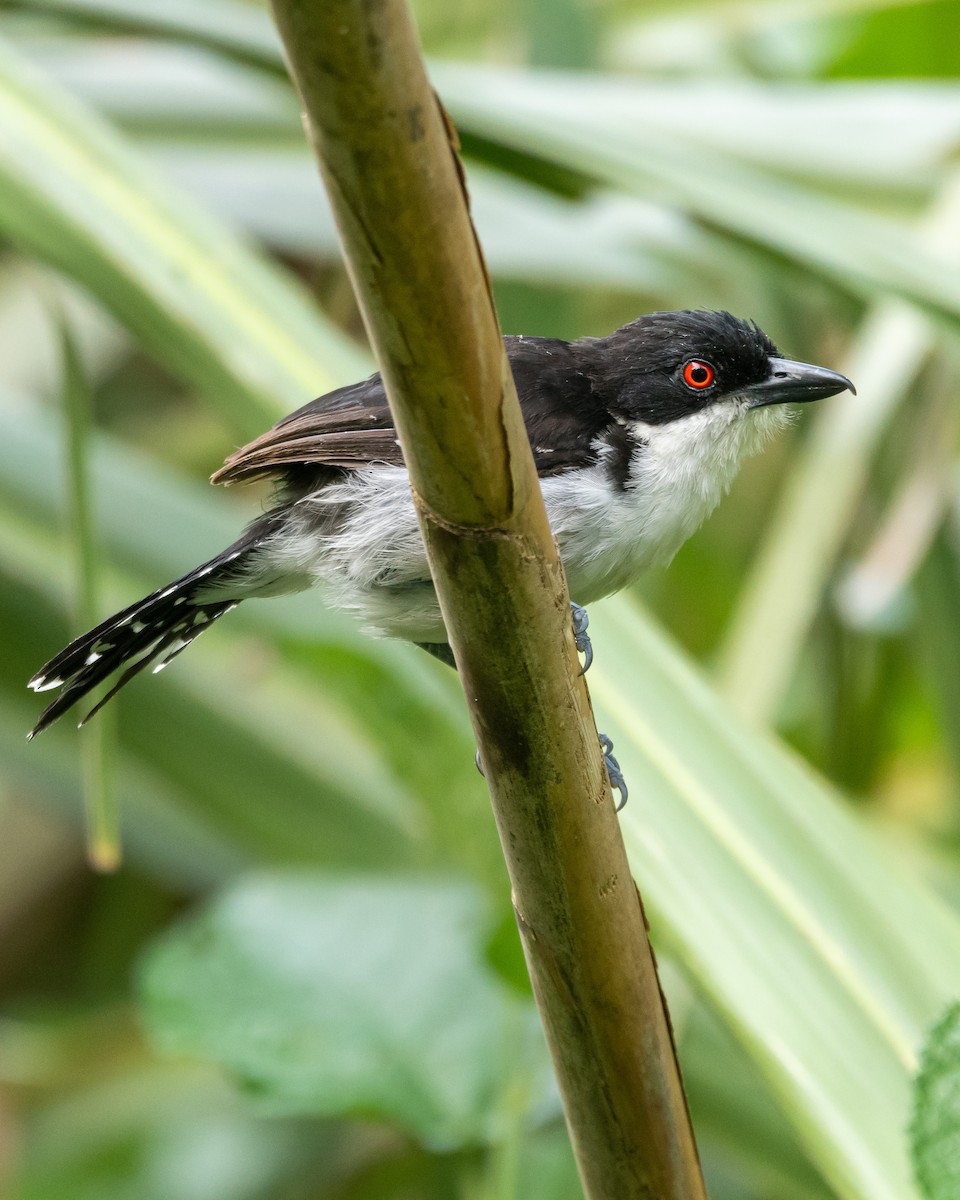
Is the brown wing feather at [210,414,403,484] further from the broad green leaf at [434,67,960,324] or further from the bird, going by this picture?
the broad green leaf at [434,67,960,324]

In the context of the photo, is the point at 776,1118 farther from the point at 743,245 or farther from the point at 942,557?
the point at 743,245

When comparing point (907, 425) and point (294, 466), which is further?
point (907, 425)

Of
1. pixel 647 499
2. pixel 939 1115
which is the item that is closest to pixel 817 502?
pixel 647 499

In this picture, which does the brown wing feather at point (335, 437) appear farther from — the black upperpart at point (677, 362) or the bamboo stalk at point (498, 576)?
the bamboo stalk at point (498, 576)

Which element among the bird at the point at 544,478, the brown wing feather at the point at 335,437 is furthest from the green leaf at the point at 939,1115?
the brown wing feather at the point at 335,437

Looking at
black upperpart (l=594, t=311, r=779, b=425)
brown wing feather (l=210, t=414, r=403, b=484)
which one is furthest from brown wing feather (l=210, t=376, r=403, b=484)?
black upperpart (l=594, t=311, r=779, b=425)

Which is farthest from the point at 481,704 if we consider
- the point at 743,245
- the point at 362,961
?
the point at 362,961
